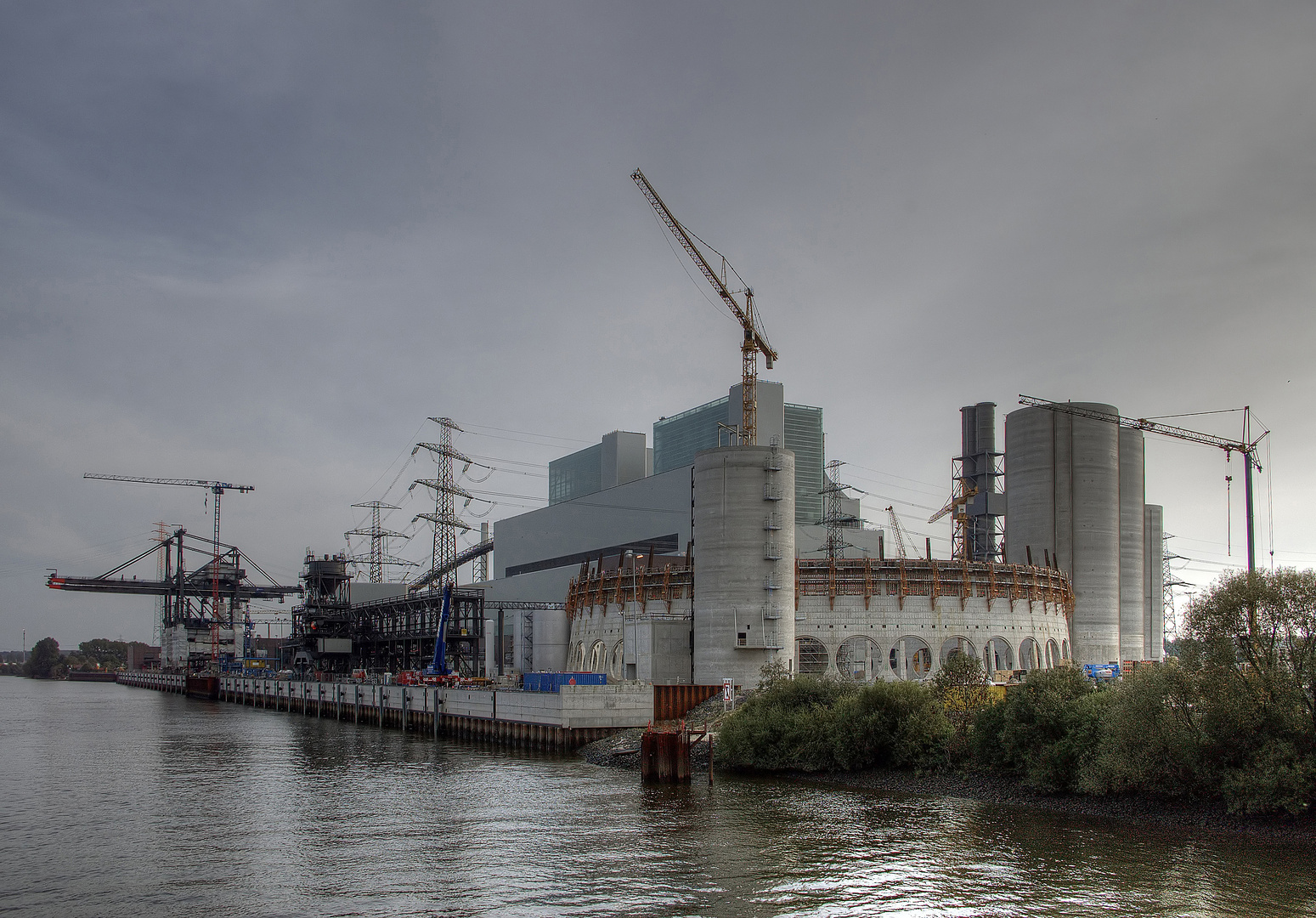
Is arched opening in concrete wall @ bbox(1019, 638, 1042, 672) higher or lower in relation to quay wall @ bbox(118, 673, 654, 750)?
higher

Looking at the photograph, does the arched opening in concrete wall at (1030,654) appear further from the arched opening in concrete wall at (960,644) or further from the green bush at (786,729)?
the green bush at (786,729)

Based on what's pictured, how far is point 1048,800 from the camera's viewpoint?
44.1 metres

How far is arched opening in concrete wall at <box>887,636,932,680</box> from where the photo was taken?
8525cm

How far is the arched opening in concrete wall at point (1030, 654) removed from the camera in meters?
94.2

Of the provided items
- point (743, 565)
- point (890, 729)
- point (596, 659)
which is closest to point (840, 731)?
point (890, 729)

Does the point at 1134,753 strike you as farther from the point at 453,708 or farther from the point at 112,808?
the point at 453,708

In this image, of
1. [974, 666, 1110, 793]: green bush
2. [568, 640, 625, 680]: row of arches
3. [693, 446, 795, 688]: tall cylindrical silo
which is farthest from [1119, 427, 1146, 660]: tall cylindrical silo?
[974, 666, 1110, 793]: green bush

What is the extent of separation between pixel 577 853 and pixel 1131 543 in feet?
363

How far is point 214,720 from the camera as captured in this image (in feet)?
345

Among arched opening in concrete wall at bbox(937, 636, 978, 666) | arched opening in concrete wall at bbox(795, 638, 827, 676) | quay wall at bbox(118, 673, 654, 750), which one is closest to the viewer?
quay wall at bbox(118, 673, 654, 750)

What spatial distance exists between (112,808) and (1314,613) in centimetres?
4967

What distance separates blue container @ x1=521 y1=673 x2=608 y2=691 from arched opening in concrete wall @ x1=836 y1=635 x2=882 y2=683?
22968 millimetres

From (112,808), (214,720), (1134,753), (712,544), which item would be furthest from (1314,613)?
(214,720)

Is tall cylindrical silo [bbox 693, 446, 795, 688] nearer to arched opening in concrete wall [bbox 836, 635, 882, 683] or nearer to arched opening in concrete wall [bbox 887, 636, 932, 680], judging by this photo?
arched opening in concrete wall [bbox 836, 635, 882, 683]
